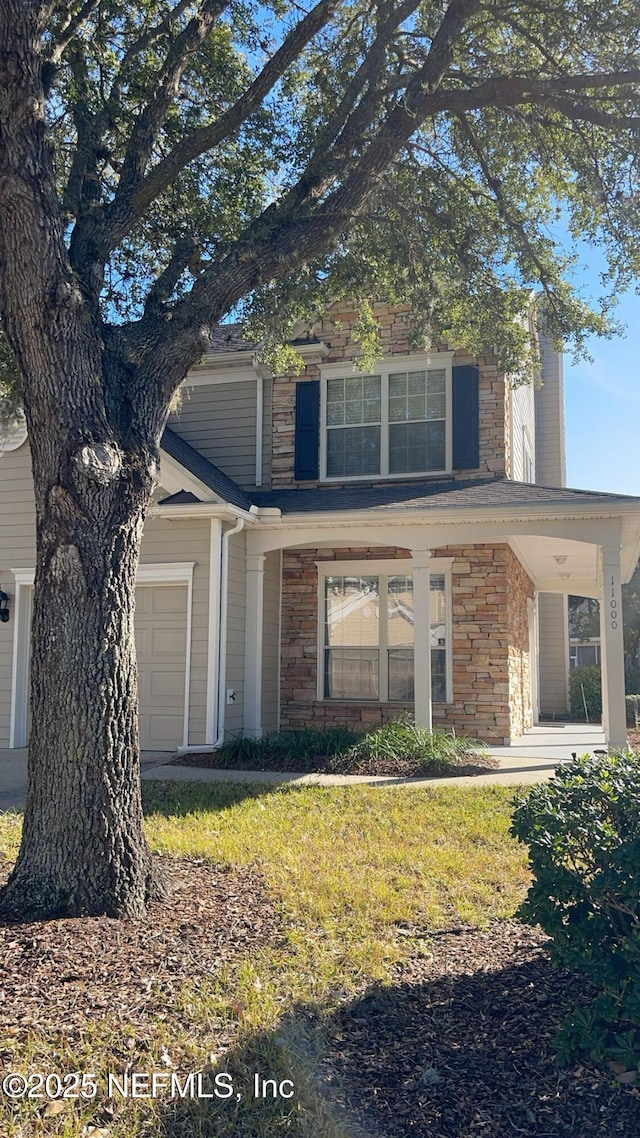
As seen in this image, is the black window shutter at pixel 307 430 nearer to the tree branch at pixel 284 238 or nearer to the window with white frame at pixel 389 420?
the window with white frame at pixel 389 420

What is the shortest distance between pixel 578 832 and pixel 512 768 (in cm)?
641

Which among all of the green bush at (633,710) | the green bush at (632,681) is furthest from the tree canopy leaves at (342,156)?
the green bush at (632,681)

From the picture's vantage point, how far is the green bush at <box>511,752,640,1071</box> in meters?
2.97

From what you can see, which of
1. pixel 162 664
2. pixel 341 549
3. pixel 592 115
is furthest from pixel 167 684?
pixel 592 115

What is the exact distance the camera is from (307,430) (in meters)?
12.7

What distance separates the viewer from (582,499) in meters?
9.55

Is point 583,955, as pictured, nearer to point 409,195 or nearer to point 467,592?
point 409,195

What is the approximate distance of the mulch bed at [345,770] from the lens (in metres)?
9.27

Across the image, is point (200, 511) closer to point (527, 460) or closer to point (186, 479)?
point (186, 479)

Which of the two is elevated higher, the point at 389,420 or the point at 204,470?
the point at 389,420

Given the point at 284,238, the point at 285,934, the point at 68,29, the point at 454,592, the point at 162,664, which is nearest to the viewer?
the point at 285,934

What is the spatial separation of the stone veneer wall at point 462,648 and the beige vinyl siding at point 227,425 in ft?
5.44

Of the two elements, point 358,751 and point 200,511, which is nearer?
point 358,751

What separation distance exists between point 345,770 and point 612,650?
3427mm
